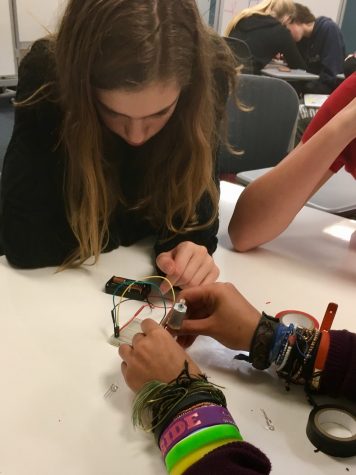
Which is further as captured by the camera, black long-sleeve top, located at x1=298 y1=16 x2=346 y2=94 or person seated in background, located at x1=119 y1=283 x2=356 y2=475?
black long-sleeve top, located at x1=298 y1=16 x2=346 y2=94

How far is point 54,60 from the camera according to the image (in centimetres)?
90

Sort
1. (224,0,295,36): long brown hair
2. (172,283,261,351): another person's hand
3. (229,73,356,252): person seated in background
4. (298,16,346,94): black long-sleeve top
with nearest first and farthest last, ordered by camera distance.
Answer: (172,283,261,351): another person's hand < (229,73,356,252): person seated in background < (224,0,295,36): long brown hair < (298,16,346,94): black long-sleeve top

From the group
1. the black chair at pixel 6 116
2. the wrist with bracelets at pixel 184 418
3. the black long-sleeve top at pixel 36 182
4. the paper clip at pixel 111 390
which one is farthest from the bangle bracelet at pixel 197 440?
the black chair at pixel 6 116

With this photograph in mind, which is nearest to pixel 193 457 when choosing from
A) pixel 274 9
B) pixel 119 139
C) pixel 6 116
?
pixel 119 139

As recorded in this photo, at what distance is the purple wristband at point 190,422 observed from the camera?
1.82 ft

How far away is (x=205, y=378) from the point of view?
0.65 metres

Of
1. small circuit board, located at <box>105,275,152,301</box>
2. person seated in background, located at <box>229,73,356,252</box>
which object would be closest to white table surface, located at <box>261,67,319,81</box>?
person seated in background, located at <box>229,73,356,252</box>

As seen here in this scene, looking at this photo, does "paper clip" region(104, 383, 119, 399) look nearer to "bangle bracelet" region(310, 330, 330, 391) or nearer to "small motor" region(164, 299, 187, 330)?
"small motor" region(164, 299, 187, 330)

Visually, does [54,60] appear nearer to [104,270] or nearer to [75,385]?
[104,270]

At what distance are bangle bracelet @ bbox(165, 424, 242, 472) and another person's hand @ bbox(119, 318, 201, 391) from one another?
0.10m

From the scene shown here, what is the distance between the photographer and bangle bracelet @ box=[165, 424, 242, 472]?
1.77ft

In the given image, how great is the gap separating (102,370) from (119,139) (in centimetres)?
52

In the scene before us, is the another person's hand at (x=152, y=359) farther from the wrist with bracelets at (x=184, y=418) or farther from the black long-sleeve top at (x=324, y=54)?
the black long-sleeve top at (x=324, y=54)

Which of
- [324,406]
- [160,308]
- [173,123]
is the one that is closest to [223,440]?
[324,406]
